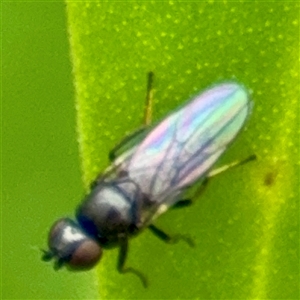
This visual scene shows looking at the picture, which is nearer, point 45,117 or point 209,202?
point 209,202

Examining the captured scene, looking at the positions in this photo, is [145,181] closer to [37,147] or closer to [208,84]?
[37,147]

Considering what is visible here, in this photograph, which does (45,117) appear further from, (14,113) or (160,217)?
(160,217)

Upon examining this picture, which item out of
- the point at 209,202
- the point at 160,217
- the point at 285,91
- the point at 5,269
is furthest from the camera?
the point at 5,269

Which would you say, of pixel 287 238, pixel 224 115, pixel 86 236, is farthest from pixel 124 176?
pixel 287 238

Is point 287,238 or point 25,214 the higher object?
point 287,238

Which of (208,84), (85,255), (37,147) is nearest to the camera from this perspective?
(208,84)

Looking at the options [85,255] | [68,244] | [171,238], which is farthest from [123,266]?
[68,244]

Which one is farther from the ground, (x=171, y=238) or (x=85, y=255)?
(x=171, y=238)
